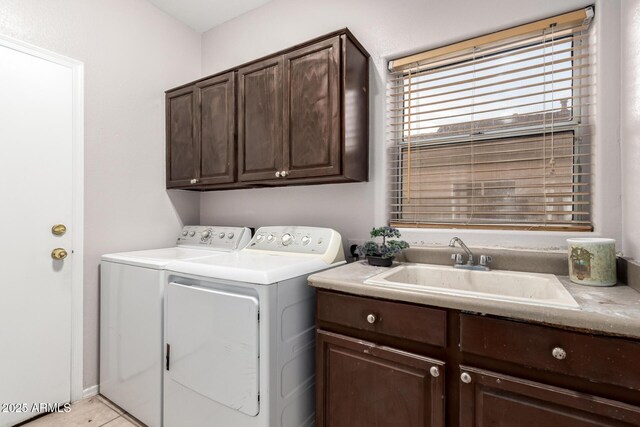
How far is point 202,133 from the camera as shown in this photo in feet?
7.39

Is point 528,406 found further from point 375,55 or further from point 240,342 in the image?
point 375,55

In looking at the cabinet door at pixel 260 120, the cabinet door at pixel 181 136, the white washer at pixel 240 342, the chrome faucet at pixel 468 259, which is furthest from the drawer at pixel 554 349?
the cabinet door at pixel 181 136

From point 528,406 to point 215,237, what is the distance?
201 centimetres

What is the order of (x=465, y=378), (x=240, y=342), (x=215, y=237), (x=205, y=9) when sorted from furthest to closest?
(x=205, y=9) < (x=215, y=237) < (x=240, y=342) < (x=465, y=378)

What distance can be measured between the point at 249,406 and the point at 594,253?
150 cm

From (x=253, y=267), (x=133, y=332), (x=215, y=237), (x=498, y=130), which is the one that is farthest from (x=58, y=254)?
(x=498, y=130)

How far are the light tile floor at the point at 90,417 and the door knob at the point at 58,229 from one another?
107 cm

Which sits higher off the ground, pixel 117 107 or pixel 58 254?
pixel 117 107

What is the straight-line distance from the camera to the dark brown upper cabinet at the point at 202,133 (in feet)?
6.93

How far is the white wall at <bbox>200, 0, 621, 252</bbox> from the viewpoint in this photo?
1.35 metres

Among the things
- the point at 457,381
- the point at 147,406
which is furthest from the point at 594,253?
the point at 147,406

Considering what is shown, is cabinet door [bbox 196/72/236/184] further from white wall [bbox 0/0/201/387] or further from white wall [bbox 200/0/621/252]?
white wall [bbox 0/0/201/387]

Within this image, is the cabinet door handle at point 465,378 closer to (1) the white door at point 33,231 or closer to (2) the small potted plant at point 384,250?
(2) the small potted plant at point 384,250

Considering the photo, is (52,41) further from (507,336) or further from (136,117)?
(507,336)
